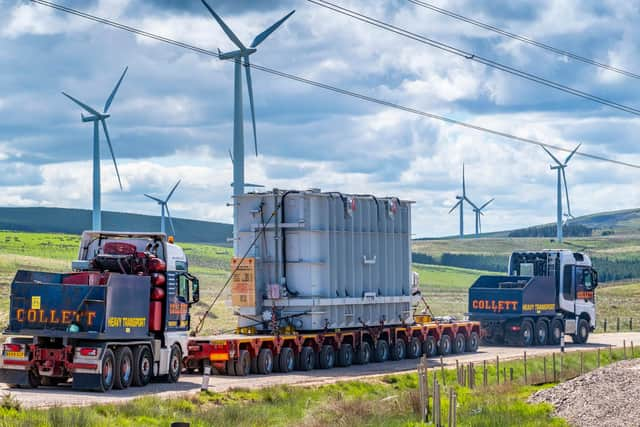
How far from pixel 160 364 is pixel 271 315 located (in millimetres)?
6699

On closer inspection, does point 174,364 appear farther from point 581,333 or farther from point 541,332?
point 581,333

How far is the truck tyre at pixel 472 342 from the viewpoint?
44.2 meters

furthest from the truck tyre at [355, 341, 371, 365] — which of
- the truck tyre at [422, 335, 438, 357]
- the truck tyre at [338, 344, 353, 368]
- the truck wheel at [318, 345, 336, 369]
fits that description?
the truck tyre at [422, 335, 438, 357]

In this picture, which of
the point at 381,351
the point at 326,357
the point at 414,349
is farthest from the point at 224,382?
the point at 414,349

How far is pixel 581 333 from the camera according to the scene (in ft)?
165

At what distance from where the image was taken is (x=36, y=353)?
2609 centimetres

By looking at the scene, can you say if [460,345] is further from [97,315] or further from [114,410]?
[114,410]

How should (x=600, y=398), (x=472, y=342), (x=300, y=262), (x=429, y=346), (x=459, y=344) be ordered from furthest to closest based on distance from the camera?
1. (x=472, y=342)
2. (x=459, y=344)
3. (x=429, y=346)
4. (x=300, y=262)
5. (x=600, y=398)

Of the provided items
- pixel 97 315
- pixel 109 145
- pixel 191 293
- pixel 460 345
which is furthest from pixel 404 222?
pixel 109 145

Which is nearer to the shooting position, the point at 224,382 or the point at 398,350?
the point at 224,382

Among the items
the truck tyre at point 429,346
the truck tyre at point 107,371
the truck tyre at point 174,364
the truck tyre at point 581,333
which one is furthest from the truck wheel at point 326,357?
the truck tyre at point 581,333

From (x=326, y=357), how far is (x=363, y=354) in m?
2.46

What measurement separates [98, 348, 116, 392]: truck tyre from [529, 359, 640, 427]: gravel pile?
31.2 feet

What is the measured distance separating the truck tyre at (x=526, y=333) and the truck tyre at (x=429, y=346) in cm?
618
